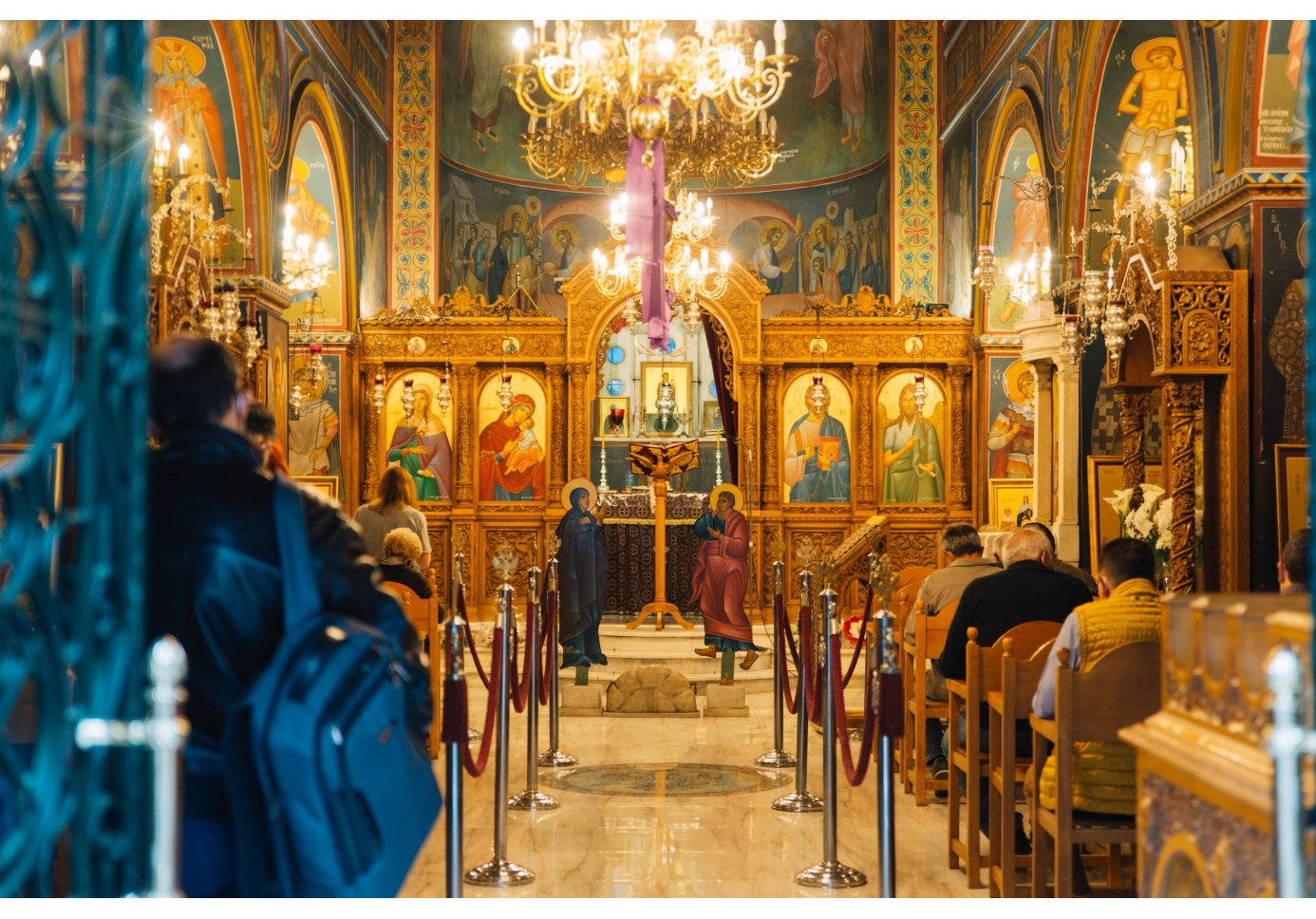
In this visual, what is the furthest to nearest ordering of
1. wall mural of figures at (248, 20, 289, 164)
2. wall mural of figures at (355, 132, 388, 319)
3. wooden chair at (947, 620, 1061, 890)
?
wall mural of figures at (355, 132, 388, 319)
wall mural of figures at (248, 20, 289, 164)
wooden chair at (947, 620, 1061, 890)

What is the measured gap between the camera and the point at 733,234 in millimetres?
21422

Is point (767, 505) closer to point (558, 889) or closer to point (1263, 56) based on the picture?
point (1263, 56)

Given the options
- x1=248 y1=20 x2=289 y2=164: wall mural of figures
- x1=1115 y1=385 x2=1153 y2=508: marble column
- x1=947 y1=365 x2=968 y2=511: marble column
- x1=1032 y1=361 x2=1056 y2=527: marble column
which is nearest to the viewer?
x1=1115 y1=385 x2=1153 y2=508: marble column

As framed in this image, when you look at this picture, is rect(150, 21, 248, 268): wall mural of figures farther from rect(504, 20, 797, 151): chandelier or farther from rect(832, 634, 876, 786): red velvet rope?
rect(832, 634, 876, 786): red velvet rope

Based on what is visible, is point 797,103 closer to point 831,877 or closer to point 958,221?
point 958,221

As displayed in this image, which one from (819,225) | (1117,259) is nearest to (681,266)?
(1117,259)

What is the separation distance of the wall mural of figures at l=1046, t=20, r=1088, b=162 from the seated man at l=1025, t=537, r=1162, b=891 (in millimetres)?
8833

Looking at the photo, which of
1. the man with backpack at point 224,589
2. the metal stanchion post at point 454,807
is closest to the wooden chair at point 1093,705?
the metal stanchion post at point 454,807

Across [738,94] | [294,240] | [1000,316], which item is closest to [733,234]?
[1000,316]

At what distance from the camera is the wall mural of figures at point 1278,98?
7.94 metres

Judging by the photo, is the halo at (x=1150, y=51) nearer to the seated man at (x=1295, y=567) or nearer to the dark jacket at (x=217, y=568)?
the seated man at (x=1295, y=567)

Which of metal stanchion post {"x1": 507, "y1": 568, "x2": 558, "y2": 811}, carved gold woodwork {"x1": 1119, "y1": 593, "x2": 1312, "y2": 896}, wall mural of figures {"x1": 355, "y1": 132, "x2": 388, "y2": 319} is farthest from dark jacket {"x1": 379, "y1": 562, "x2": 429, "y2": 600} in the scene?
wall mural of figures {"x1": 355, "y1": 132, "x2": 388, "y2": 319}

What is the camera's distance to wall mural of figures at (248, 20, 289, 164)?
41.8ft

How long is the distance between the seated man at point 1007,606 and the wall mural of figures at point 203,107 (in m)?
7.16
